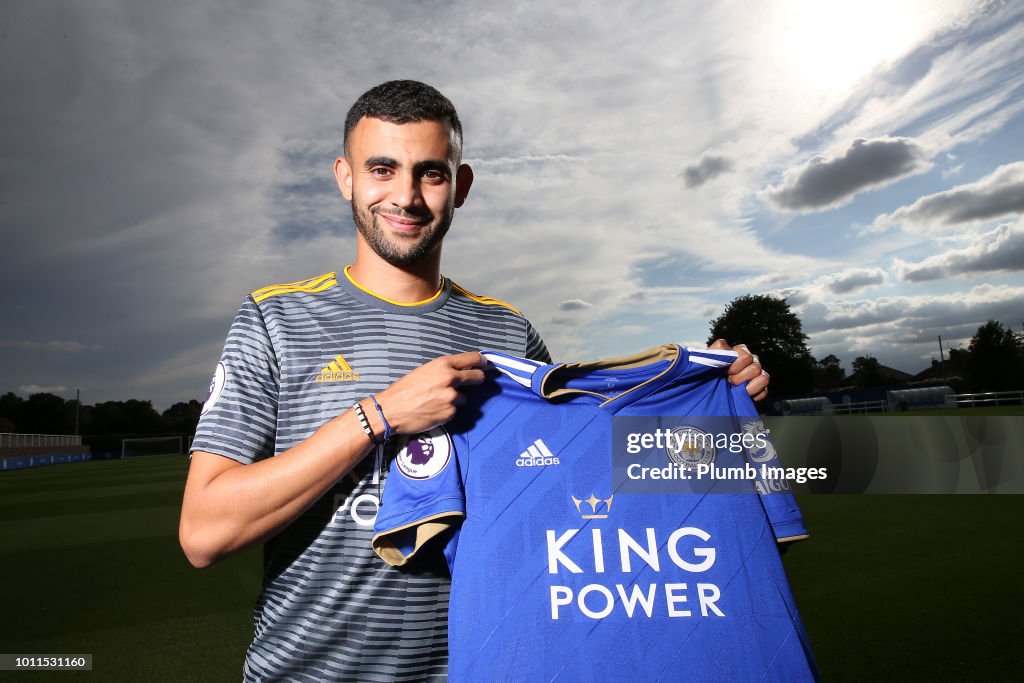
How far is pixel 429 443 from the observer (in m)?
1.82

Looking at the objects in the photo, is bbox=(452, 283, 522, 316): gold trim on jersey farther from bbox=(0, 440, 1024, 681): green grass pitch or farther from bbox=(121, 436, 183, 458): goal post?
bbox=(121, 436, 183, 458): goal post

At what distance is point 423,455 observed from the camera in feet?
5.92

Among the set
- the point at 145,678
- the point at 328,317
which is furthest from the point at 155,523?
the point at 328,317

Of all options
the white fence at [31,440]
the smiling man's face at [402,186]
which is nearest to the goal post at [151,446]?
the white fence at [31,440]

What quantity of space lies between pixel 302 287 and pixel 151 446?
47.3 metres

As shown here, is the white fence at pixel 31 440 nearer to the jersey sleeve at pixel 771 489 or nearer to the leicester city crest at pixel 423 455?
the leicester city crest at pixel 423 455

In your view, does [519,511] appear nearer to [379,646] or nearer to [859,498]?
[379,646]

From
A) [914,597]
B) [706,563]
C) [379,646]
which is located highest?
[706,563]

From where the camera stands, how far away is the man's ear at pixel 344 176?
205cm

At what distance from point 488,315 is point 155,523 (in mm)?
10194

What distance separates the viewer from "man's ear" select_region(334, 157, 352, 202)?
205cm

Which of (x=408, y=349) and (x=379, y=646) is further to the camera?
(x=408, y=349)

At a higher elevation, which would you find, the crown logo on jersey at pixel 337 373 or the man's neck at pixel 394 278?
the man's neck at pixel 394 278

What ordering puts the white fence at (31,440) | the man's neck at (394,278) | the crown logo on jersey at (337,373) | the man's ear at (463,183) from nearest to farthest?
1. the crown logo on jersey at (337,373)
2. the man's neck at (394,278)
3. the man's ear at (463,183)
4. the white fence at (31,440)
